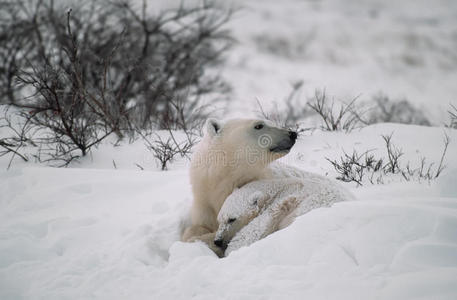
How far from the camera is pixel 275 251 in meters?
1.83

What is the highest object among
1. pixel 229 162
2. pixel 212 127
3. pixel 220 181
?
pixel 212 127

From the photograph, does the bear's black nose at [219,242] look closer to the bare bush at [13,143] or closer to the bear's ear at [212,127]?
the bear's ear at [212,127]

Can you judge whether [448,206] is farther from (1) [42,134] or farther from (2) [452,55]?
(2) [452,55]

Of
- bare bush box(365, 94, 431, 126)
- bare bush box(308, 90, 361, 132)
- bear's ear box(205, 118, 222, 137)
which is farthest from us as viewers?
bare bush box(365, 94, 431, 126)

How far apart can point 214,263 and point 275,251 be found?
31cm

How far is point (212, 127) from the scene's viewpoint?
2938mm

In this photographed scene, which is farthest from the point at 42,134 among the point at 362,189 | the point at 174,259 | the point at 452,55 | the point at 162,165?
the point at 452,55

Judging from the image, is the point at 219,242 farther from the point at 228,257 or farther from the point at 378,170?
the point at 378,170

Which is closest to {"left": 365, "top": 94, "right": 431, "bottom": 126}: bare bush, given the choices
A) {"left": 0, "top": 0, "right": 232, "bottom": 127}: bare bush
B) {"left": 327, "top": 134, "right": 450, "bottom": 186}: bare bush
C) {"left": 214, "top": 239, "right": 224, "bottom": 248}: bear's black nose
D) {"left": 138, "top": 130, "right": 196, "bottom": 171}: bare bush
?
{"left": 0, "top": 0, "right": 232, "bottom": 127}: bare bush

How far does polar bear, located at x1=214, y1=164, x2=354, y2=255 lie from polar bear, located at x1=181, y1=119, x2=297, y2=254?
0.18 meters

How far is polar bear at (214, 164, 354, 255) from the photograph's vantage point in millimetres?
2350

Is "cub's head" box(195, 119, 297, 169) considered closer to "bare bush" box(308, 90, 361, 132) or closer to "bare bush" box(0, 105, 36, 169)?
"bare bush" box(308, 90, 361, 132)

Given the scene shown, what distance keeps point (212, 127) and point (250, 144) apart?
34cm

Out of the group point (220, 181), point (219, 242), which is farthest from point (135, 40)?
point (219, 242)
